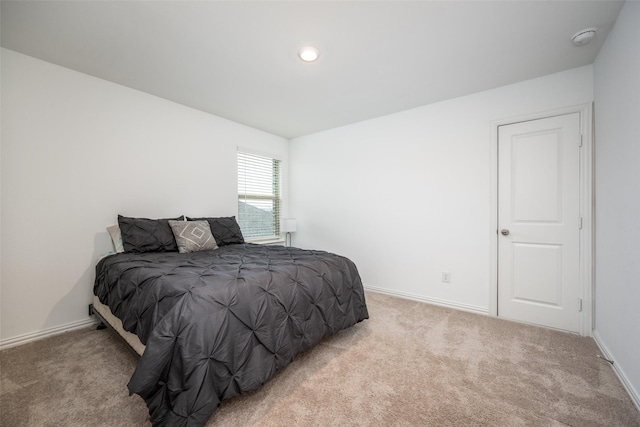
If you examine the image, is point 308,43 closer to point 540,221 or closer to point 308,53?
point 308,53

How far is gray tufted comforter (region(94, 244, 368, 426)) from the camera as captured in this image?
122cm

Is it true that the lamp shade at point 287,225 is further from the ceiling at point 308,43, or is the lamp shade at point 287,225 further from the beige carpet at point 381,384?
the beige carpet at point 381,384

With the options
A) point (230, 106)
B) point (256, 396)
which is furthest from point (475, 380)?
point (230, 106)

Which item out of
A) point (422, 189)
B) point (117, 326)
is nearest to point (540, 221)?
point (422, 189)

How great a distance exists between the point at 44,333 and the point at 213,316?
216cm

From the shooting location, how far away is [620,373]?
1683 millimetres

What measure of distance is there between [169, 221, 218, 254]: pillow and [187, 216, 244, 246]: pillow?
192 mm

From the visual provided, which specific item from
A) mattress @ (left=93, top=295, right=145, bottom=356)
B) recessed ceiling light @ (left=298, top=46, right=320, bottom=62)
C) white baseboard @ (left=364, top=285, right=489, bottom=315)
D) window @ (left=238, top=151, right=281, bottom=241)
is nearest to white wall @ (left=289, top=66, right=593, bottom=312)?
white baseboard @ (left=364, top=285, right=489, bottom=315)

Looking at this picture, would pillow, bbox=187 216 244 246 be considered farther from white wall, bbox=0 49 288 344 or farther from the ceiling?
the ceiling

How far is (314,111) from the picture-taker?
3.43 metres

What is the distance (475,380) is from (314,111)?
10.5ft

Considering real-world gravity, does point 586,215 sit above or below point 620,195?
below

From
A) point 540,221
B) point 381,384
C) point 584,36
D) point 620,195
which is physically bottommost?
point 381,384

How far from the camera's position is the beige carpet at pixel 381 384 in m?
1.37
